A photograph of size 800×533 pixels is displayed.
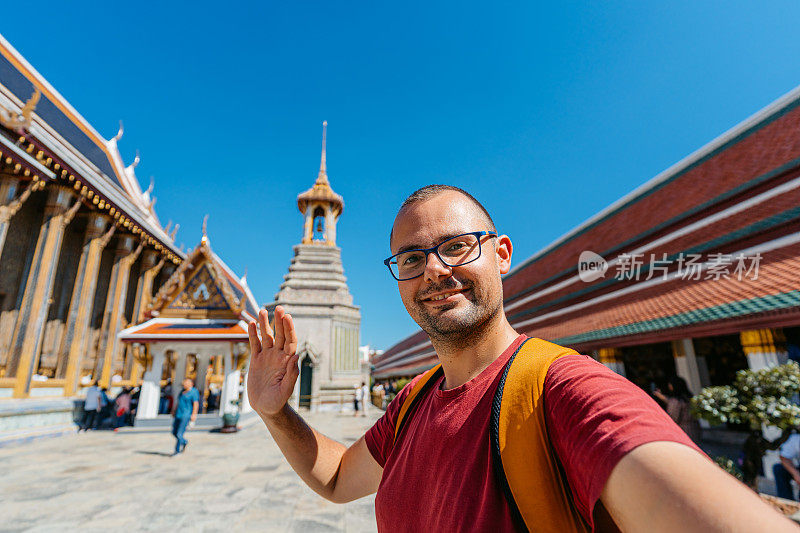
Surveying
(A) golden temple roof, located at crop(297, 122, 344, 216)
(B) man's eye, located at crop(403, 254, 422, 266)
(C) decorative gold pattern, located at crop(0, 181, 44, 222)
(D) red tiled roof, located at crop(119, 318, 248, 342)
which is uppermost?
(A) golden temple roof, located at crop(297, 122, 344, 216)

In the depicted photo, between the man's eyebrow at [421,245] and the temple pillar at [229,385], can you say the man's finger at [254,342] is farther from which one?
the temple pillar at [229,385]

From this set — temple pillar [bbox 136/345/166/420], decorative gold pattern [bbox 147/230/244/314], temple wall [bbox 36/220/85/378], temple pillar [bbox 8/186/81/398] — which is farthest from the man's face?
temple wall [bbox 36/220/85/378]

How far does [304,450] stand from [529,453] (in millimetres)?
968

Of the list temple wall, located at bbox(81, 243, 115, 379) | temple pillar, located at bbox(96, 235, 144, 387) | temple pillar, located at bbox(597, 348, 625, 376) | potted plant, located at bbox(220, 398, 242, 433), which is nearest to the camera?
temple pillar, located at bbox(597, 348, 625, 376)

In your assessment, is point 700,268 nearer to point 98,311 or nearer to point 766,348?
point 766,348

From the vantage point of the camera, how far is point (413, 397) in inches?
54.2

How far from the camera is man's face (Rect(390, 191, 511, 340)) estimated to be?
107cm

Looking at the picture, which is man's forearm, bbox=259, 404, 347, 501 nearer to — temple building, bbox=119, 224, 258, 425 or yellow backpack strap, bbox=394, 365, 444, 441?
yellow backpack strap, bbox=394, 365, 444, 441

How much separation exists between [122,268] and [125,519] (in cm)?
1241

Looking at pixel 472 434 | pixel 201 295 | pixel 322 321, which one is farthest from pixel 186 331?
pixel 472 434

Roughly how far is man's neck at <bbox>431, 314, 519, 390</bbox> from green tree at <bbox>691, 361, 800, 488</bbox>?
550cm

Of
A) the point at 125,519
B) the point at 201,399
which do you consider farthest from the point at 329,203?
the point at 125,519

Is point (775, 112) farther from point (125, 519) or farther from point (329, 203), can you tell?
point (329, 203)

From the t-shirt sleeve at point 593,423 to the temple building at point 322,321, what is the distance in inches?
648
